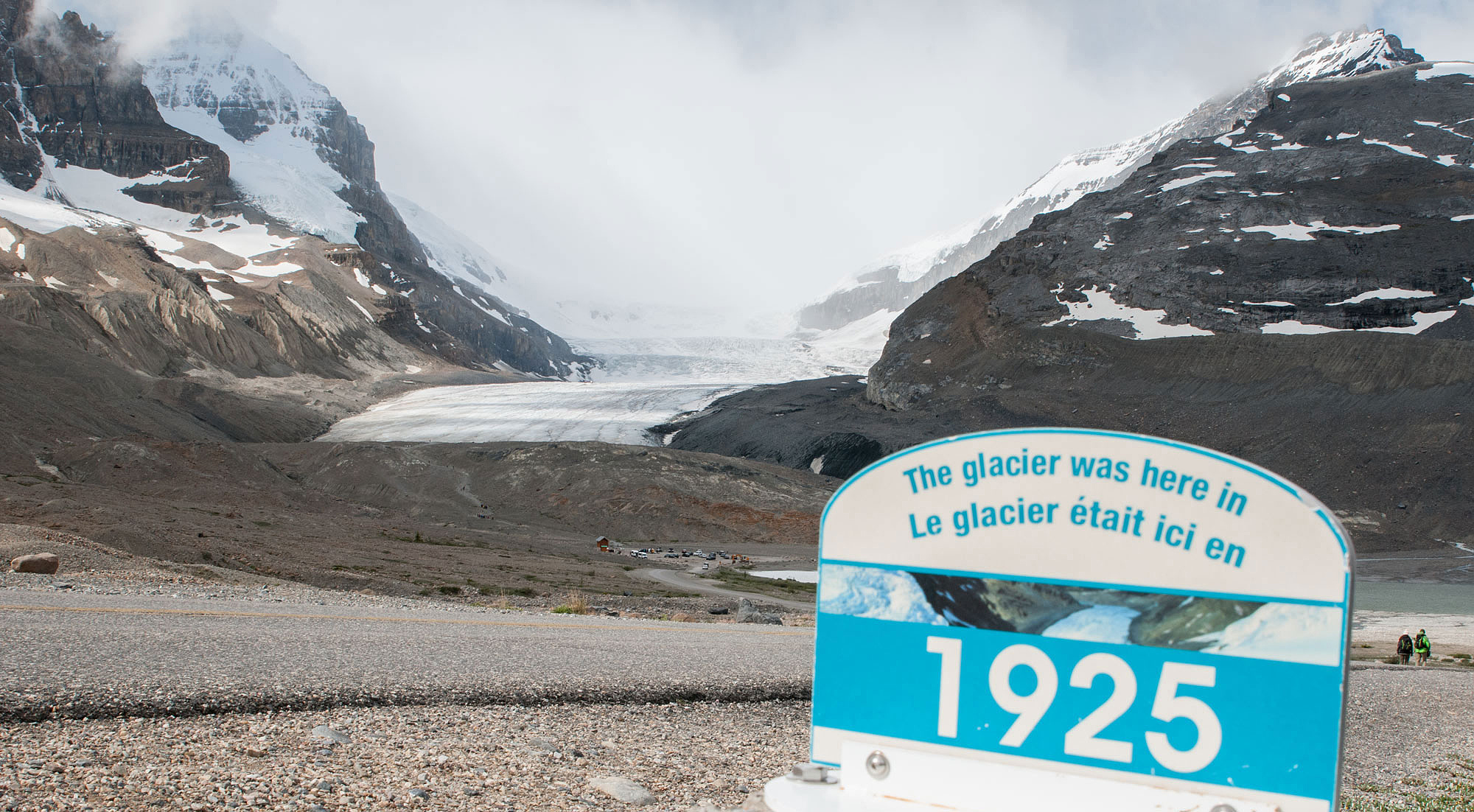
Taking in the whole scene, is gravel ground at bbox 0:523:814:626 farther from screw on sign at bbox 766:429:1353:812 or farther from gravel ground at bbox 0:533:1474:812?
screw on sign at bbox 766:429:1353:812

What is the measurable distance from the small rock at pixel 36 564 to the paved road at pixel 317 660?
13.5 ft

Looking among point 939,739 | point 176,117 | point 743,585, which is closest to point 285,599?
point 939,739

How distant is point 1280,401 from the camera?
67.8m

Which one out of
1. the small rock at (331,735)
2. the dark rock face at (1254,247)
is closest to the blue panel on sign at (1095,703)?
the small rock at (331,735)

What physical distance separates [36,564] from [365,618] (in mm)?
6203

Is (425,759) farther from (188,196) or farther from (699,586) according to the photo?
(188,196)

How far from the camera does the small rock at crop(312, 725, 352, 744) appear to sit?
4.62 metres

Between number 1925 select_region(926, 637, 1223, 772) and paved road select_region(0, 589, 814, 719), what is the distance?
4.25 m

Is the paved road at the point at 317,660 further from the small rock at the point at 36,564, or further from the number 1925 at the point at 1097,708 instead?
the number 1925 at the point at 1097,708

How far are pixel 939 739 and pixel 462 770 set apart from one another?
3044 mm

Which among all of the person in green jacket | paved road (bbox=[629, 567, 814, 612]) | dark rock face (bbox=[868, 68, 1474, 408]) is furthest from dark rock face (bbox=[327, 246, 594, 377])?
the person in green jacket

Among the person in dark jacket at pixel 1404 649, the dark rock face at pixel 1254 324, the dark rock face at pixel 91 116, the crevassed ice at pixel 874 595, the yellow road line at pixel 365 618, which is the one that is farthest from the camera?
the dark rock face at pixel 91 116

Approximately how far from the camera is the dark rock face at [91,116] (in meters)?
145

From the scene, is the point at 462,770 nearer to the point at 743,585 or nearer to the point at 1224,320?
the point at 743,585
